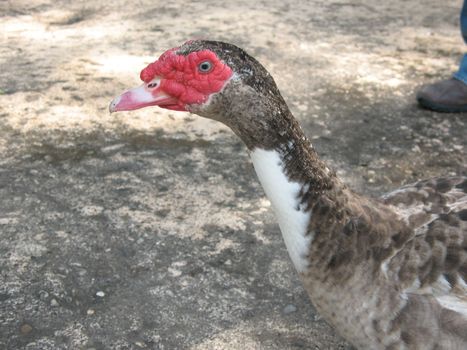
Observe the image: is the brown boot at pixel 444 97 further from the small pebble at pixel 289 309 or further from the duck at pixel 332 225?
the duck at pixel 332 225

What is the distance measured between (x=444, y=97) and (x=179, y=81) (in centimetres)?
281

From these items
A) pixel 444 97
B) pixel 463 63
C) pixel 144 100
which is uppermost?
pixel 144 100

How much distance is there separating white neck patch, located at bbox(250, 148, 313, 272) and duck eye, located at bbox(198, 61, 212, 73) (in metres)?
0.31

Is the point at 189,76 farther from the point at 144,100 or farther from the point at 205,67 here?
the point at 144,100

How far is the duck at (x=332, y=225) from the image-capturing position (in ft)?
7.23

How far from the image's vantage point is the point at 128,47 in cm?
550

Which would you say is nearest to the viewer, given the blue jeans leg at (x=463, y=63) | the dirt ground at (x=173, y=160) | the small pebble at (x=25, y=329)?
the small pebble at (x=25, y=329)

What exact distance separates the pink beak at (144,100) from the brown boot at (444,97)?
→ 272 centimetres

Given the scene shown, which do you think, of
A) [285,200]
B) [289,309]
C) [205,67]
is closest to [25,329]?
[289,309]

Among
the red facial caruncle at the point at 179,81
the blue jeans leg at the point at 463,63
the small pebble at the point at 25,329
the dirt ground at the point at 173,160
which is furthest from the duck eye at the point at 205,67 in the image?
the blue jeans leg at the point at 463,63

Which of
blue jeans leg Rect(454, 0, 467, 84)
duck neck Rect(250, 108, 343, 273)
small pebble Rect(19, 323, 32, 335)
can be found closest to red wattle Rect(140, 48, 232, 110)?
duck neck Rect(250, 108, 343, 273)

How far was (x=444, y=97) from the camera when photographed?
4551 millimetres

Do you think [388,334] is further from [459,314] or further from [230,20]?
[230,20]

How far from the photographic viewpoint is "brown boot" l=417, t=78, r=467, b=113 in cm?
455
